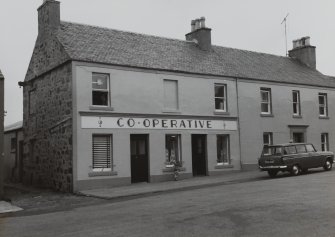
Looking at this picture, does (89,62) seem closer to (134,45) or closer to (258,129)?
(134,45)

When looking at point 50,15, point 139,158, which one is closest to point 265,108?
point 139,158

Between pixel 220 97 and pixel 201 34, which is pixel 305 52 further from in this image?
pixel 220 97

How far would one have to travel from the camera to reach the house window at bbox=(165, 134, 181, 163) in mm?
22938

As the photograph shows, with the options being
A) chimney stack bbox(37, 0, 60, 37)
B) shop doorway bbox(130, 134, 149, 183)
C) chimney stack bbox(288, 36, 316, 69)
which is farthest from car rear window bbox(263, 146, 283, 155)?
chimney stack bbox(288, 36, 316, 69)

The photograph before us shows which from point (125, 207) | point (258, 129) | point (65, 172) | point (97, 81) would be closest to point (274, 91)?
point (258, 129)

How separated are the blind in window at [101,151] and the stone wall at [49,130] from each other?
1208mm

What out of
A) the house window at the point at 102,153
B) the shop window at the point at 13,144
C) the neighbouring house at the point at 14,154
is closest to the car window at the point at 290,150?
the house window at the point at 102,153

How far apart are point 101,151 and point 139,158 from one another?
7.38 feet

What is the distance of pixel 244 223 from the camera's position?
9969 mm

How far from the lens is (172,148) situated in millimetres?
23172

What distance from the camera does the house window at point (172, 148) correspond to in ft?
75.3

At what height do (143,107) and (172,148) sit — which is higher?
(143,107)

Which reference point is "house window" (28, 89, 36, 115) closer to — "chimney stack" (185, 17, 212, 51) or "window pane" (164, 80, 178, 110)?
"window pane" (164, 80, 178, 110)

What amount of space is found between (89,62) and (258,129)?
1159 centimetres
